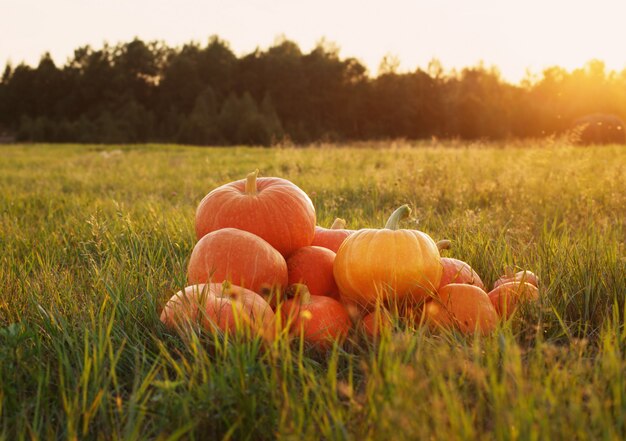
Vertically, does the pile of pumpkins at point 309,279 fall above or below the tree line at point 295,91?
below

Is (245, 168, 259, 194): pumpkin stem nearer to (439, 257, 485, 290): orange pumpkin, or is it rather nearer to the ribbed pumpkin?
the ribbed pumpkin

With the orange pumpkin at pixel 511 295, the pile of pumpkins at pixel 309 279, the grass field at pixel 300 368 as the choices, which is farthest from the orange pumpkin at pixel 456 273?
the grass field at pixel 300 368

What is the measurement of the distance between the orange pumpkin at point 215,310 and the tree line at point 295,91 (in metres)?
54.1

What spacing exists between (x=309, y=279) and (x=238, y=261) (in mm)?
331

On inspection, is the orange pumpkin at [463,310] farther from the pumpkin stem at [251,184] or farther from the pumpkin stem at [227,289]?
the pumpkin stem at [251,184]

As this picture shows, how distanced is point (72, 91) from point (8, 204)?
60.8 m

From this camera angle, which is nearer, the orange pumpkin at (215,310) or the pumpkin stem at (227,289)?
the orange pumpkin at (215,310)

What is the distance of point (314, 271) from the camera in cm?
227

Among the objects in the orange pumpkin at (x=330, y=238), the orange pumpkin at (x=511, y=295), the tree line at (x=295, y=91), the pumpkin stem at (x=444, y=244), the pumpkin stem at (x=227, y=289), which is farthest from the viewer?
the tree line at (x=295, y=91)

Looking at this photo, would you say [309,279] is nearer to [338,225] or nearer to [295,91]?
[338,225]

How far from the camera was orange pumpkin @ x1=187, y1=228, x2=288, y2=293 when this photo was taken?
2.06 metres

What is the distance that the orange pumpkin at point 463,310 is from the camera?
1.92m

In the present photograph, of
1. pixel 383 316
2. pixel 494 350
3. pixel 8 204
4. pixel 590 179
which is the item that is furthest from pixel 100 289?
pixel 590 179

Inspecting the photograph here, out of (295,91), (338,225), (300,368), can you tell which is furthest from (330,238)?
(295,91)
